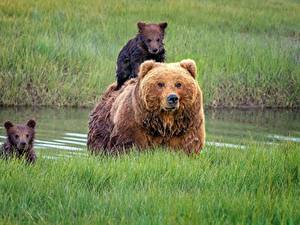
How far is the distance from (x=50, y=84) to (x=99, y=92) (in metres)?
0.92

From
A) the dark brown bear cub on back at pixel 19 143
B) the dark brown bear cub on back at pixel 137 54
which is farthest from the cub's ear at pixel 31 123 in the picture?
the dark brown bear cub on back at pixel 137 54

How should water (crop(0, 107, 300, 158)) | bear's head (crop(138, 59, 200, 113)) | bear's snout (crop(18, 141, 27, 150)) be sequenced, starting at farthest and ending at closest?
water (crop(0, 107, 300, 158))
bear's snout (crop(18, 141, 27, 150))
bear's head (crop(138, 59, 200, 113))

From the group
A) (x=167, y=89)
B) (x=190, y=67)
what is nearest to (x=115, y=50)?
(x=190, y=67)

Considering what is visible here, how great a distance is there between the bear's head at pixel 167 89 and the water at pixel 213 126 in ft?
11.2

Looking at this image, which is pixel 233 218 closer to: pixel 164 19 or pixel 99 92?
pixel 99 92

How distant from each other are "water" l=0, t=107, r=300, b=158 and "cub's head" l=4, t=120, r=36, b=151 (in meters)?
2.91

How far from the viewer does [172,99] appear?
8164 mm

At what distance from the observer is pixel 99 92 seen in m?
16.9

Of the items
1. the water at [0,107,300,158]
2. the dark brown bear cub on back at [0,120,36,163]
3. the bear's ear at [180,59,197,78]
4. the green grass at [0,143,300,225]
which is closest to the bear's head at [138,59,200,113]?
the bear's ear at [180,59,197,78]

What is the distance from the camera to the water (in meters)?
13.0

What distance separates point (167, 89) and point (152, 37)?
103 inches

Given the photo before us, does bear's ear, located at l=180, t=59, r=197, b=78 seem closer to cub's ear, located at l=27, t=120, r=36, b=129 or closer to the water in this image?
cub's ear, located at l=27, t=120, r=36, b=129

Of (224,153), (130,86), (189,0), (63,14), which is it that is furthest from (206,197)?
(189,0)

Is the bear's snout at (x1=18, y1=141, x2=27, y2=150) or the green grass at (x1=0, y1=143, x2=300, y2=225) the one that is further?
the bear's snout at (x1=18, y1=141, x2=27, y2=150)
